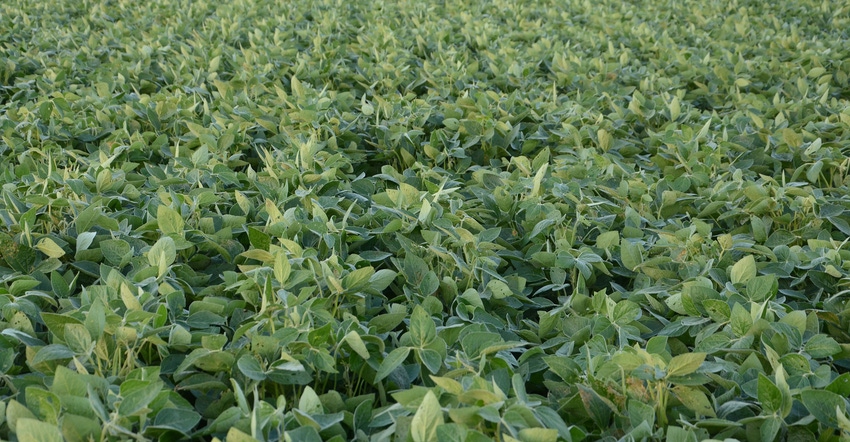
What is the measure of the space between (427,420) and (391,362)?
0.24 metres

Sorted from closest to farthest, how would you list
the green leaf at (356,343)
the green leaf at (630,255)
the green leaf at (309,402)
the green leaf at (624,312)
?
the green leaf at (309,402) < the green leaf at (356,343) < the green leaf at (624,312) < the green leaf at (630,255)

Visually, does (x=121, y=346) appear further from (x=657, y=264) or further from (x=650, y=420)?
(x=657, y=264)

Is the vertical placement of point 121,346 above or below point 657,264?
above

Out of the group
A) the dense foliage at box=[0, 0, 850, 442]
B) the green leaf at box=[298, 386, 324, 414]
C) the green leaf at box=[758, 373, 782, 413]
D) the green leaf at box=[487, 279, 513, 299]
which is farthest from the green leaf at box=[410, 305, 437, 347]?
the green leaf at box=[758, 373, 782, 413]

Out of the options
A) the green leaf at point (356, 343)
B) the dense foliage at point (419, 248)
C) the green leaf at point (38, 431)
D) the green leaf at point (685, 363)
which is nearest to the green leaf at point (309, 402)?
the dense foliage at point (419, 248)

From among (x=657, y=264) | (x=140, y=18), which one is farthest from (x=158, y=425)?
(x=140, y=18)

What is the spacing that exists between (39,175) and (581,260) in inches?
61.0

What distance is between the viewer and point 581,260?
1789 mm

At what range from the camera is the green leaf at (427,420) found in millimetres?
1060

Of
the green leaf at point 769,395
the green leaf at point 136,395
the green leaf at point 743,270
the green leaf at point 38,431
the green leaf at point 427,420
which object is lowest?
the green leaf at point 743,270

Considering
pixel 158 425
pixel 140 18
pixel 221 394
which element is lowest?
pixel 140 18

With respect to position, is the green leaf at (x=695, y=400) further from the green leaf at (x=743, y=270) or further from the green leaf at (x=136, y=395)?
the green leaf at (x=136, y=395)

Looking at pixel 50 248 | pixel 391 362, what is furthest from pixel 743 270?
pixel 50 248

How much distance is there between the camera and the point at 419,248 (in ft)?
5.91
